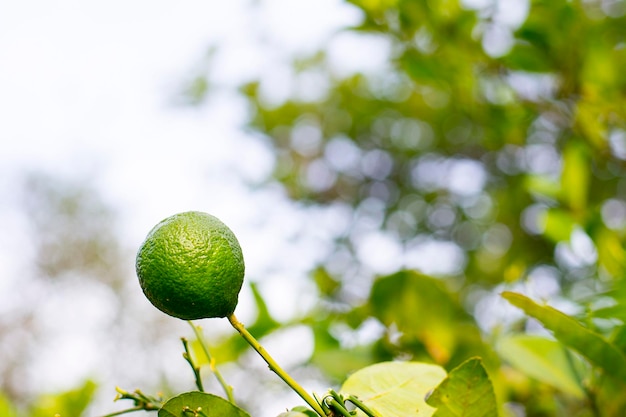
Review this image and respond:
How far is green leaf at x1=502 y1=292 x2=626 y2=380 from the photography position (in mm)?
615

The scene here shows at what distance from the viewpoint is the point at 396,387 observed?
1.90 ft

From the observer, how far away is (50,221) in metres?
8.84

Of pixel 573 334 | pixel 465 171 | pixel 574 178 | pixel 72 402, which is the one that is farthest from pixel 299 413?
pixel 465 171

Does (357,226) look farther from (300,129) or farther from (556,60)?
(556,60)

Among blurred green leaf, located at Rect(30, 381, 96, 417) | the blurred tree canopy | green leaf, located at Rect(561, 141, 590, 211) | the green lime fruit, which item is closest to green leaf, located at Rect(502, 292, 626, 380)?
the blurred tree canopy

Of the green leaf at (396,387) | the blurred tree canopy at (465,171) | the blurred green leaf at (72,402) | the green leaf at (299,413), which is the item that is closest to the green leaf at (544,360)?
the blurred tree canopy at (465,171)

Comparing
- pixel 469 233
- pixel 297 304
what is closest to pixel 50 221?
pixel 469 233

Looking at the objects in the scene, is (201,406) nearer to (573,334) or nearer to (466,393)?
(466,393)

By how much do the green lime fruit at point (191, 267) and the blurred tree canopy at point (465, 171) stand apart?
44cm

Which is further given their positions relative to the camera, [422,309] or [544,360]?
[422,309]

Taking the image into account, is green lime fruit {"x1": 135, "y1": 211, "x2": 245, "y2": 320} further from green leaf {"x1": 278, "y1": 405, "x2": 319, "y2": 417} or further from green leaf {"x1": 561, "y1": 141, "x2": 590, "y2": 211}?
green leaf {"x1": 561, "y1": 141, "x2": 590, "y2": 211}

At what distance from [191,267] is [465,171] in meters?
2.35

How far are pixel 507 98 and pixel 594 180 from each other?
1.45m

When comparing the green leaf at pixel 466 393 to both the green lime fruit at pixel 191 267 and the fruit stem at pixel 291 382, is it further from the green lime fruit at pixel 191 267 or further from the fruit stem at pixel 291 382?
the green lime fruit at pixel 191 267
